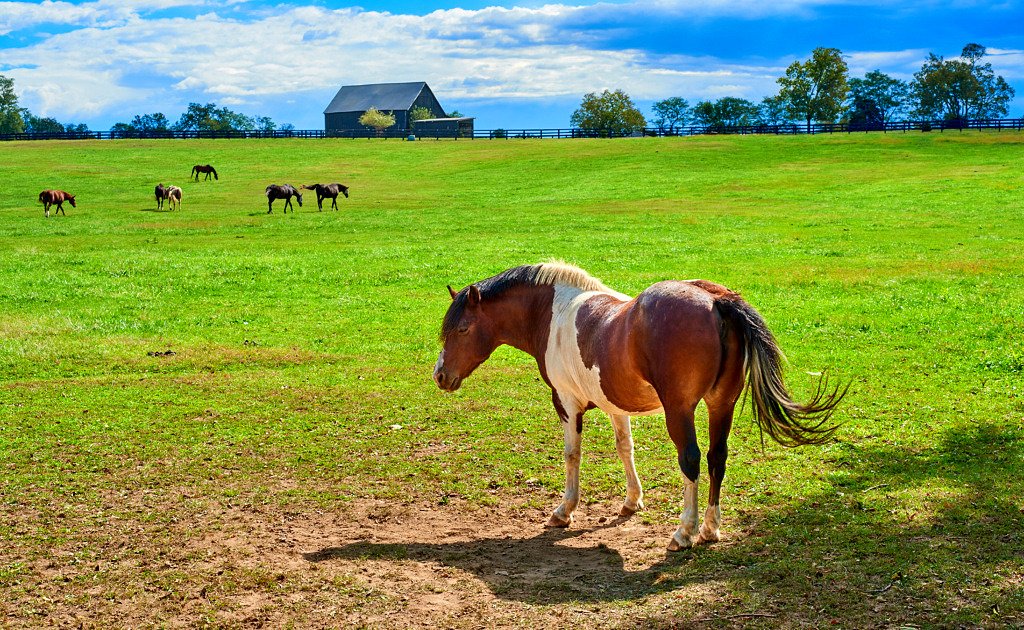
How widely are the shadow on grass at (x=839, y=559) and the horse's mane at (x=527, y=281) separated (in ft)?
6.96

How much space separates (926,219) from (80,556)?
1212 inches

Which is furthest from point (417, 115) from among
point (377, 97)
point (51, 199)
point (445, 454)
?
point (445, 454)

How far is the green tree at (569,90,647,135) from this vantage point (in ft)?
336

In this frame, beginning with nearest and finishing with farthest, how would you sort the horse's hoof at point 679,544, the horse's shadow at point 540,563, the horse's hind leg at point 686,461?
1. the horse's shadow at point 540,563
2. the horse's hind leg at point 686,461
3. the horse's hoof at point 679,544

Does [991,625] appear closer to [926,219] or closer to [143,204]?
[926,219]

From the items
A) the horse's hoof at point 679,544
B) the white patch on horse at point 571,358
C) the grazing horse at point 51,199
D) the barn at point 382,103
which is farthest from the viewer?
the barn at point 382,103

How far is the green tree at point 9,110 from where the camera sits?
398ft

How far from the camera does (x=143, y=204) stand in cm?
4106

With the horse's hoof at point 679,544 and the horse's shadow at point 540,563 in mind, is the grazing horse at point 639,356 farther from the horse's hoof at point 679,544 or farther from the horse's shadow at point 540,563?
the horse's shadow at point 540,563

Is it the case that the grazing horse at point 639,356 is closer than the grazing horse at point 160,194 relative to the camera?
Yes

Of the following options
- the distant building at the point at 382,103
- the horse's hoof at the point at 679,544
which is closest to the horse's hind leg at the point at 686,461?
the horse's hoof at the point at 679,544

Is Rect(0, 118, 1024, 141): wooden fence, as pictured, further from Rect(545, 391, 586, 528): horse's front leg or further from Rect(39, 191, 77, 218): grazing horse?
Rect(545, 391, 586, 528): horse's front leg

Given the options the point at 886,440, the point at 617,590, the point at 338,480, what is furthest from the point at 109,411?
the point at 886,440

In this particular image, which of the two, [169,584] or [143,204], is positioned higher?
[143,204]
